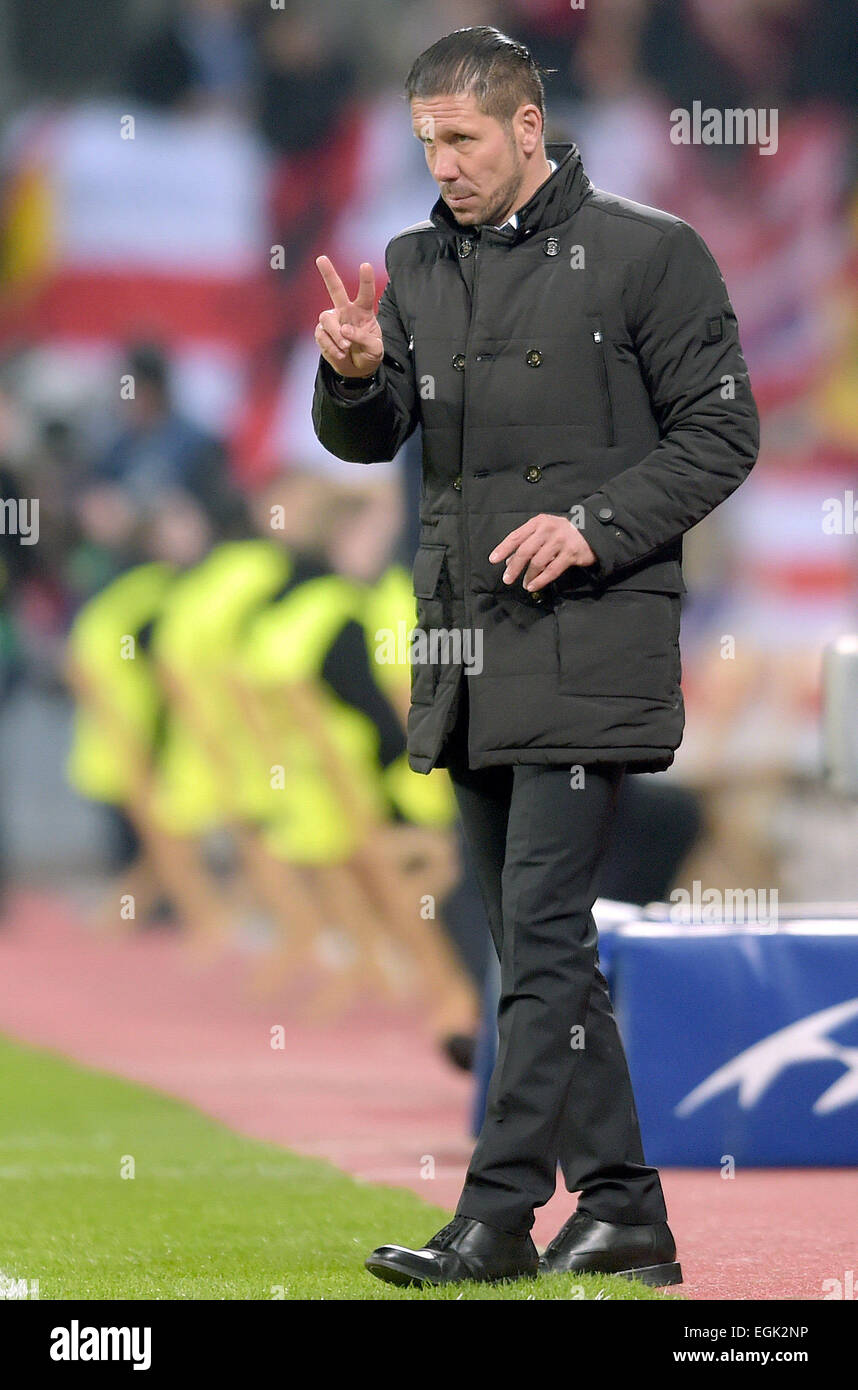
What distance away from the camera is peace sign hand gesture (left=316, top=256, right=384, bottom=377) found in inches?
128

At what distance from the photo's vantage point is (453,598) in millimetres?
3400

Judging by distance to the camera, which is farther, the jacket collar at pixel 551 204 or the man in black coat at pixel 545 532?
the jacket collar at pixel 551 204

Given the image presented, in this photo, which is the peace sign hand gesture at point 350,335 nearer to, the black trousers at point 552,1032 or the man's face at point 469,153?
the man's face at point 469,153

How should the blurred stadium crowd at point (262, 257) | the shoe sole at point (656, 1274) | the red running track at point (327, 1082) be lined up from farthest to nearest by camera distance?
the blurred stadium crowd at point (262, 257)
the red running track at point (327, 1082)
the shoe sole at point (656, 1274)

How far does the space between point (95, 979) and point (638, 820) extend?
A: 9.72 feet

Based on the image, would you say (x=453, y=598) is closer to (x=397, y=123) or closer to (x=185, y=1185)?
(x=185, y=1185)

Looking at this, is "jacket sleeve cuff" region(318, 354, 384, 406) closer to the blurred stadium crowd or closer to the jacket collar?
the jacket collar

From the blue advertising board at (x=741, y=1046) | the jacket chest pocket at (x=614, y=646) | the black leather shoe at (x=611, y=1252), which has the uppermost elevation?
the jacket chest pocket at (x=614, y=646)

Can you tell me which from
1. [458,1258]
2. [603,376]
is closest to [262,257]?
[603,376]

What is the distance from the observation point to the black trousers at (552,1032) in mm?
3215

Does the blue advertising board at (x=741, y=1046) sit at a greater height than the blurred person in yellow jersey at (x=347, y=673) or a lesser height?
lesser

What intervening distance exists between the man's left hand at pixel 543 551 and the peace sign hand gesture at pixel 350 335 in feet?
1.12

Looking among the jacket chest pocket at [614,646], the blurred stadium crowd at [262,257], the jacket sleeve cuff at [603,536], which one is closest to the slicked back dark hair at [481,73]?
the jacket sleeve cuff at [603,536]
